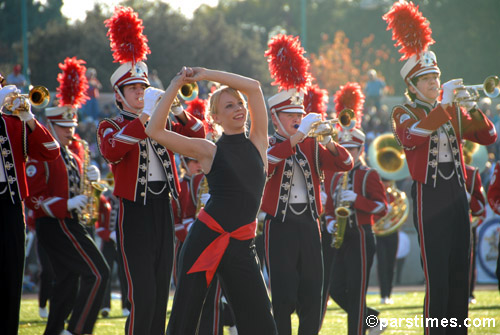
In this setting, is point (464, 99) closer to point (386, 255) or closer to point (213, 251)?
point (213, 251)

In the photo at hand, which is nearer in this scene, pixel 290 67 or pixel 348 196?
pixel 290 67

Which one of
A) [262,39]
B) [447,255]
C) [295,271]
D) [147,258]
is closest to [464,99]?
[447,255]

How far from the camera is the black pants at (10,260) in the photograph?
554cm

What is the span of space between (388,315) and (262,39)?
37.0 metres

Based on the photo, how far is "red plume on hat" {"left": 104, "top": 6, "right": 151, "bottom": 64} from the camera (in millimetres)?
6508

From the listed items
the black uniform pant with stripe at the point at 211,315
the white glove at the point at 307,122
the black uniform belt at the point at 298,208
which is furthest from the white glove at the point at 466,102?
the black uniform pant with stripe at the point at 211,315

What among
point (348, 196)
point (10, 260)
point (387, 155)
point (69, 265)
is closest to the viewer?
point (10, 260)

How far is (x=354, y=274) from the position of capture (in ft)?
26.4

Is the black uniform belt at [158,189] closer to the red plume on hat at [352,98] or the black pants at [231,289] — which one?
the black pants at [231,289]

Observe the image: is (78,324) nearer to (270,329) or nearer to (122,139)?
(122,139)

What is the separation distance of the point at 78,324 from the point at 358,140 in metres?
3.43

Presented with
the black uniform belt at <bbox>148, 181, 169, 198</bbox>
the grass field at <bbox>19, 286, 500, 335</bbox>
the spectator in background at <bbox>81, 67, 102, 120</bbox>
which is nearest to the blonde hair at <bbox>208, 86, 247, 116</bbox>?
the black uniform belt at <bbox>148, 181, 169, 198</bbox>

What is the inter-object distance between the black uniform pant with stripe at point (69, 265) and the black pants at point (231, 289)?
3024 mm

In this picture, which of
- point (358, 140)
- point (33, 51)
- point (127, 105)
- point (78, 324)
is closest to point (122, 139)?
point (127, 105)
